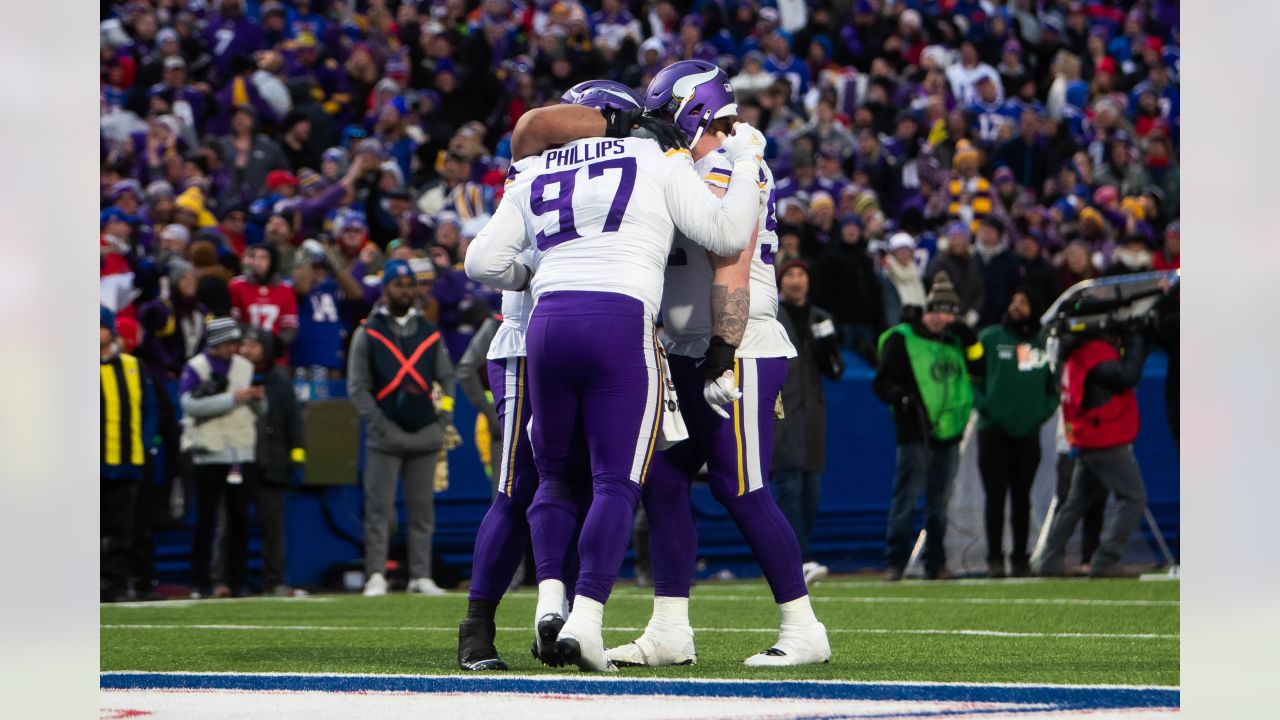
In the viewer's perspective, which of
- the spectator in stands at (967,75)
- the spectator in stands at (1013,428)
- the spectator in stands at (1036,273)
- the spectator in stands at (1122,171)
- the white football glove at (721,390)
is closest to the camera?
the white football glove at (721,390)

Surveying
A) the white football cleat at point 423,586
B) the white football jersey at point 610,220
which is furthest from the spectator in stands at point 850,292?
the white football jersey at point 610,220

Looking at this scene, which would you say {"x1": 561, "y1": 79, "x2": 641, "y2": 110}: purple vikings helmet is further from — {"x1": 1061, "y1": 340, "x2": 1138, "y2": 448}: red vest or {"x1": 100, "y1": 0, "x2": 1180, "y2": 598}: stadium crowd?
{"x1": 1061, "y1": 340, "x2": 1138, "y2": 448}: red vest

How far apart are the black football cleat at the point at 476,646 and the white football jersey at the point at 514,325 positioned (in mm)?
859

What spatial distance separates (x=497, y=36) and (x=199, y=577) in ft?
28.7

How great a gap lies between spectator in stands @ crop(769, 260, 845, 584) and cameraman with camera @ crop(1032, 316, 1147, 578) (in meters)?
1.57

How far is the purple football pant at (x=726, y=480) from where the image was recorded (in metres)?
5.69

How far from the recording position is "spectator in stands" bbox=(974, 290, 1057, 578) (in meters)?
12.6

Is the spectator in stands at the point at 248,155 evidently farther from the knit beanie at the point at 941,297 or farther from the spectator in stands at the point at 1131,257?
the spectator in stands at the point at 1131,257

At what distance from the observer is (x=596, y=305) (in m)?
5.21

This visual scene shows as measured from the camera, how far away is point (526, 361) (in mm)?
5477

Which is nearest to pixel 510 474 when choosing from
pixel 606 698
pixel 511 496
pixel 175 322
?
pixel 511 496
